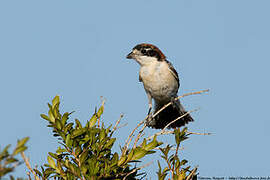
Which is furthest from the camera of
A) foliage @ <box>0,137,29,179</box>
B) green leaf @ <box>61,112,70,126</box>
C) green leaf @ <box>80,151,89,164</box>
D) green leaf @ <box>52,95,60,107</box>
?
green leaf @ <box>52,95,60,107</box>

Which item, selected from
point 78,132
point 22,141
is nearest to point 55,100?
point 78,132

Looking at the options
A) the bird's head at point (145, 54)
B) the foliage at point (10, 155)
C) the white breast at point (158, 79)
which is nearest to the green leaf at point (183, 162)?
the foliage at point (10, 155)

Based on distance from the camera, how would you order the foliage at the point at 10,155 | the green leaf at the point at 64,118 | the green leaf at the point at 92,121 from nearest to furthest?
the foliage at the point at 10,155 → the green leaf at the point at 64,118 → the green leaf at the point at 92,121

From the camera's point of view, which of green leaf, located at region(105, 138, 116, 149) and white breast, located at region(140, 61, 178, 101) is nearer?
green leaf, located at region(105, 138, 116, 149)

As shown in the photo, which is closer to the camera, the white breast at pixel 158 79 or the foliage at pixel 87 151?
the foliage at pixel 87 151

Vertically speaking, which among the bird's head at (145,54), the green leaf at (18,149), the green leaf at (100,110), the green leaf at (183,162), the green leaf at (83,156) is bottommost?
the green leaf at (183,162)

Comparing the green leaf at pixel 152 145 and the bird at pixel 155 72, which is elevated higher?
the bird at pixel 155 72

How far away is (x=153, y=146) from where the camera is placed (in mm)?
4371

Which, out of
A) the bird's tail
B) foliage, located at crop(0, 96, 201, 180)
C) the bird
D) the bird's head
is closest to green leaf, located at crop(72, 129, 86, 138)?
foliage, located at crop(0, 96, 201, 180)

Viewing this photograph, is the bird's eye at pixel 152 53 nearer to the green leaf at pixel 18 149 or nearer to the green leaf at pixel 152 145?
the green leaf at pixel 152 145

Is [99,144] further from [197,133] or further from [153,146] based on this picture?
[197,133]

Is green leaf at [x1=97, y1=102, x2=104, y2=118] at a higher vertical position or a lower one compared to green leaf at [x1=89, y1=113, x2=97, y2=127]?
higher

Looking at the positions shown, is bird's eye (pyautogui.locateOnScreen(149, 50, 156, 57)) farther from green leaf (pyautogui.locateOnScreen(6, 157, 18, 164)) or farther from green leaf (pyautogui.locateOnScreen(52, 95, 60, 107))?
green leaf (pyautogui.locateOnScreen(6, 157, 18, 164))

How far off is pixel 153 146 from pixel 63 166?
1.00m
